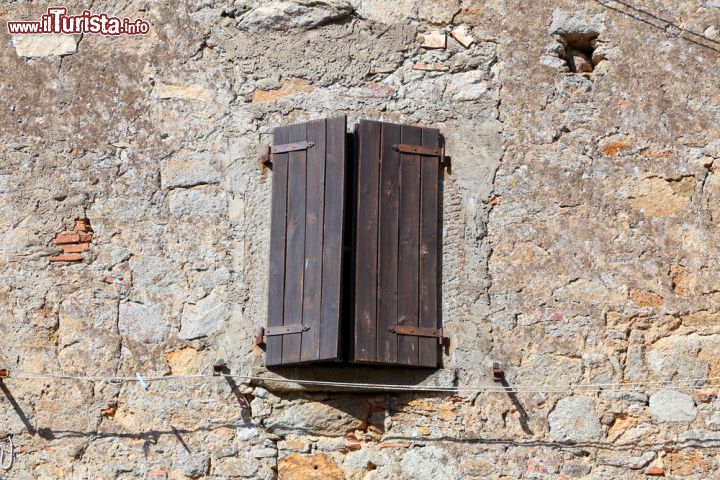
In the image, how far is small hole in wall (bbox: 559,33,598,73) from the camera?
7172 millimetres

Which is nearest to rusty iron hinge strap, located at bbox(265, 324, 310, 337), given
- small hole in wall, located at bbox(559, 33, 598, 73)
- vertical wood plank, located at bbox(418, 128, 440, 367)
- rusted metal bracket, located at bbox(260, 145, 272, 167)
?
vertical wood plank, located at bbox(418, 128, 440, 367)

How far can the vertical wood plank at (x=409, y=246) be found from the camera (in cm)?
664

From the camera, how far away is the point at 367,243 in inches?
264

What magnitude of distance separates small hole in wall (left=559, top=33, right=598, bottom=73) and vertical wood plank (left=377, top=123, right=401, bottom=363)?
3.24ft

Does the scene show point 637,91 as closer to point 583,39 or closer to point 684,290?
point 583,39

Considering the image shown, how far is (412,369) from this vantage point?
6695 millimetres

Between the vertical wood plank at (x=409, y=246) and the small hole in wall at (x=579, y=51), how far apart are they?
0.89 metres

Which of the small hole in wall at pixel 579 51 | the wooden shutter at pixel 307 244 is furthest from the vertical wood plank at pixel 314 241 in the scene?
the small hole in wall at pixel 579 51

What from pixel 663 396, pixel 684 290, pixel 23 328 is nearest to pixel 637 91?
pixel 684 290

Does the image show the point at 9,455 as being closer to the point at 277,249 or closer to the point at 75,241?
the point at 75,241

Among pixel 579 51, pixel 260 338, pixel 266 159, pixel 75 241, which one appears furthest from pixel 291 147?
pixel 579 51

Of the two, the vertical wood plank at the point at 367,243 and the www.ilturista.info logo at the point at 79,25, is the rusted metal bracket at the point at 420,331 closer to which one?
the vertical wood plank at the point at 367,243

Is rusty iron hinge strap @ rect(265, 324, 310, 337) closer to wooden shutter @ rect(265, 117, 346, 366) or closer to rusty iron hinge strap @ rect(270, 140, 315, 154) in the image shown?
wooden shutter @ rect(265, 117, 346, 366)

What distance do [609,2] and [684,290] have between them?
1551 millimetres
